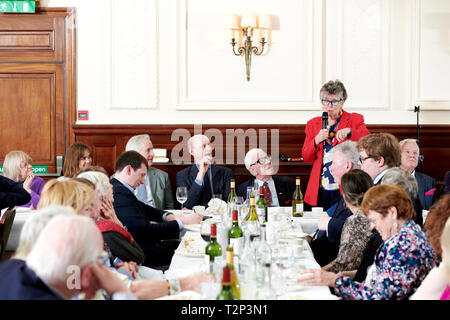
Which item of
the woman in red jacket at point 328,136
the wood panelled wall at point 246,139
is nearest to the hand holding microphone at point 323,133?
the woman in red jacket at point 328,136

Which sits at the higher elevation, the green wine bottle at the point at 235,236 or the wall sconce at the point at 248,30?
the wall sconce at the point at 248,30

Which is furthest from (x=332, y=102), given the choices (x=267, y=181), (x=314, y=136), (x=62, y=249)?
(x=62, y=249)

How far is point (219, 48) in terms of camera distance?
6.66m

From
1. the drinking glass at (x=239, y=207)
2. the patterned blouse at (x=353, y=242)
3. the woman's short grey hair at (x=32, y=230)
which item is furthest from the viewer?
the drinking glass at (x=239, y=207)

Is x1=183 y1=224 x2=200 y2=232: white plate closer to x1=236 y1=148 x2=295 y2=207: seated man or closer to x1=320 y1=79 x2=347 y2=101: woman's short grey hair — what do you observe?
x1=236 y1=148 x2=295 y2=207: seated man

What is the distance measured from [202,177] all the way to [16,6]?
304 cm

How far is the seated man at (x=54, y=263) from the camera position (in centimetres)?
172

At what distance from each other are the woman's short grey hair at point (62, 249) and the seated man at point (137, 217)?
2.05m

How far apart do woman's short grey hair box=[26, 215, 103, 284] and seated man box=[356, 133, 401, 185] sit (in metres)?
2.47

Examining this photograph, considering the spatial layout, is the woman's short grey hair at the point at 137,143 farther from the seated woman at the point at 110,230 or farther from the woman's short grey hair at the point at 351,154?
the seated woman at the point at 110,230

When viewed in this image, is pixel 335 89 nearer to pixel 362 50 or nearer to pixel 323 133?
pixel 323 133

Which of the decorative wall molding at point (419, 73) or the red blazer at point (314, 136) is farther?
the decorative wall molding at point (419, 73)

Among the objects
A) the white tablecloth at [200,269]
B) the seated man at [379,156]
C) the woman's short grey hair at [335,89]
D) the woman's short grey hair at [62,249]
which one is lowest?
the white tablecloth at [200,269]

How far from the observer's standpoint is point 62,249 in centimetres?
174
